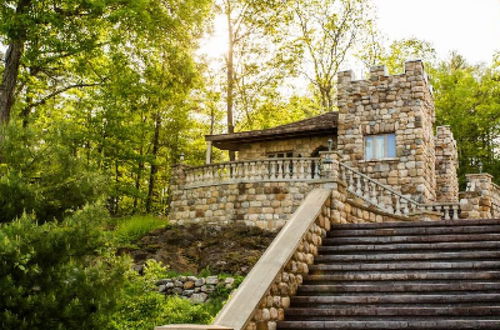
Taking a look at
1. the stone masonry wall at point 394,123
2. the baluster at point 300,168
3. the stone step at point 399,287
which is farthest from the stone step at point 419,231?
the stone masonry wall at point 394,123

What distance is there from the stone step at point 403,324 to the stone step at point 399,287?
0.78 m

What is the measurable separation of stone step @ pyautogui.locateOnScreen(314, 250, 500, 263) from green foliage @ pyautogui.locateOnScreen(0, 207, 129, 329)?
3462 mm

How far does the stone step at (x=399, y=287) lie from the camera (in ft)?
26.1

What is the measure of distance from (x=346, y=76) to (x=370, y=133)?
A: 2576 millimetres

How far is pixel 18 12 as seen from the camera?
14578 millimetres

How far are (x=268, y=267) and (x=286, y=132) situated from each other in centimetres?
1556

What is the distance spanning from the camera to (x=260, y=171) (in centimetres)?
2041

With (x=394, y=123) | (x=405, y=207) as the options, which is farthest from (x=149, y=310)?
(x=394, y=123)

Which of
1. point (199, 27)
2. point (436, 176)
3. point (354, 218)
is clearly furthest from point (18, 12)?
point (436, 176)

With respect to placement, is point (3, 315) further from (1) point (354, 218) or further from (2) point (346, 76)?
(2) point (346, 76)

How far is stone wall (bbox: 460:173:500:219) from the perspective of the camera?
18.0 m

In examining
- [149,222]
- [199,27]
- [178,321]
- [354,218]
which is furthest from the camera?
[149,222]

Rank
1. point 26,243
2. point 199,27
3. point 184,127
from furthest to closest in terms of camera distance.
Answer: point 184,127, point 199,27, point 26,243

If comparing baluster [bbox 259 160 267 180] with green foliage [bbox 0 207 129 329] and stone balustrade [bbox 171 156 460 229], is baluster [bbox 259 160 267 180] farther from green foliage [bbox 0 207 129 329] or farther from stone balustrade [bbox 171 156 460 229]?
green foliage [bbox 0 207 129 329]
